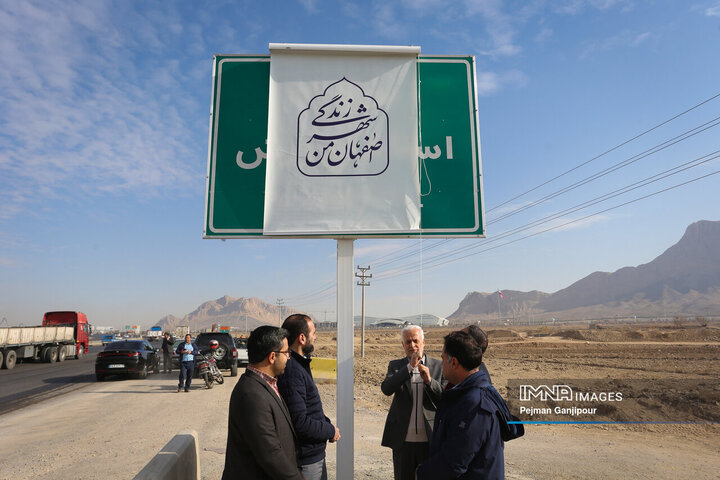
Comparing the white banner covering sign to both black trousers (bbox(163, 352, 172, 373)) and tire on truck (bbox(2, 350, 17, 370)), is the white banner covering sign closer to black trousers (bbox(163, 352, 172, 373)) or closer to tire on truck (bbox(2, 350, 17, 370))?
black trousers (bbox(163, 352, 172, 373))

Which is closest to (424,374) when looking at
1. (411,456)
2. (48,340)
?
(411,456)

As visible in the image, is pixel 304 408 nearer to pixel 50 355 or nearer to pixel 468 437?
pixel 468 437

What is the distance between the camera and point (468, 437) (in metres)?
2.47

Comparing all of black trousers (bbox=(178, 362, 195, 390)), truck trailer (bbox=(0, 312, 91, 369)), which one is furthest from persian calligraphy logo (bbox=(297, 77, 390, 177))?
truck trailer (bbox=(0, 312, 91, 369))

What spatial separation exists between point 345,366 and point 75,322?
3239 cm

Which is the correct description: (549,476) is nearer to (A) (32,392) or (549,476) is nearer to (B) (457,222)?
(B) (457,222)

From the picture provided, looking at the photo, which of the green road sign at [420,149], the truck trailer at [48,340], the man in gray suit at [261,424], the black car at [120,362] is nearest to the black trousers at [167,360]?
the black car at [120,362]

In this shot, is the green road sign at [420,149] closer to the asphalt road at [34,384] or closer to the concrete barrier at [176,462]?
the concrete barrier at [176,462]

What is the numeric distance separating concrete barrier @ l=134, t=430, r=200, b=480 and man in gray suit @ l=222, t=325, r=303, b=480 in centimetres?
93

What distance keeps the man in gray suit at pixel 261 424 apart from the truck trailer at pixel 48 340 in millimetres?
26488

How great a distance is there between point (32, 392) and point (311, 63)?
1591cm

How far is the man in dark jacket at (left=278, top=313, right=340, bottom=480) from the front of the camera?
2.94m

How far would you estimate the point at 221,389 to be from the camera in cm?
1459

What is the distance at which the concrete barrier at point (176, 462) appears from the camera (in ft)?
10.7
